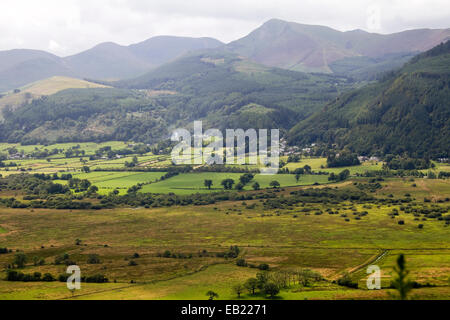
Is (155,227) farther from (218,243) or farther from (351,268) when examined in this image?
(351,268)

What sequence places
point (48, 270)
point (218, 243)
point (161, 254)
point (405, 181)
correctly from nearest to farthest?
point (48, 270)
point (161, 254)
point (218, 243)
point (405, 181)

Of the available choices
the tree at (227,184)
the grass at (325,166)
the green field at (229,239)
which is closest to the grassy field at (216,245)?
the green field at (229,239)

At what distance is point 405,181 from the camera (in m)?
124

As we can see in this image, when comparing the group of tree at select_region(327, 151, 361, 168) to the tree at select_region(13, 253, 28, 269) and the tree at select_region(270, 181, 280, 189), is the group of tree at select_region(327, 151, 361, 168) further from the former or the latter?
the tree at select_region(13, 253, 28, 269)

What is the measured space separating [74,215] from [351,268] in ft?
210

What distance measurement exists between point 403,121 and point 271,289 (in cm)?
12974

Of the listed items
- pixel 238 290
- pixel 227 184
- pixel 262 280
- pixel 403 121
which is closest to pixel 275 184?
pixel 227 184

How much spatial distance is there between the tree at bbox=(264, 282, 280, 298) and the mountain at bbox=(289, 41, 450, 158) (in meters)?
110

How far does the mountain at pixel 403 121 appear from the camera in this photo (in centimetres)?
15725

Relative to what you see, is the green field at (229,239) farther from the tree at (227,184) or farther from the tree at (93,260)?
the tree at (227,184)

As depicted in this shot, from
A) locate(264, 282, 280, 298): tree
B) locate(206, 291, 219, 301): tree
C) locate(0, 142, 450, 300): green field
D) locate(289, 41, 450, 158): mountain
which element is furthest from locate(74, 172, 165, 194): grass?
locate(264, 282, 280, 298): tree

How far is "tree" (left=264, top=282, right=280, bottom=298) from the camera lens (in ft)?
178

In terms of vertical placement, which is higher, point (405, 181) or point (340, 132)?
point (340, 132)
